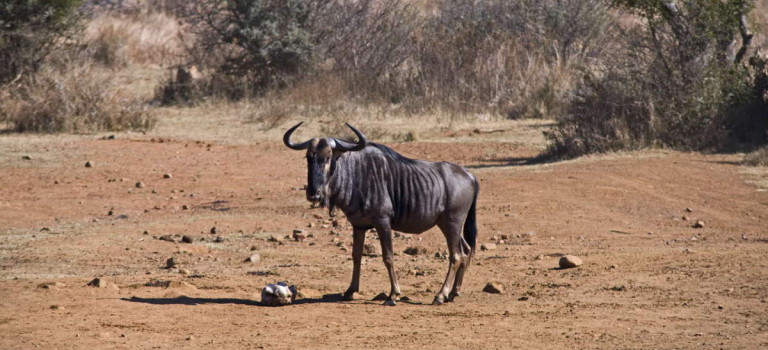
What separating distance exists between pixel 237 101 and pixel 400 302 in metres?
16.6

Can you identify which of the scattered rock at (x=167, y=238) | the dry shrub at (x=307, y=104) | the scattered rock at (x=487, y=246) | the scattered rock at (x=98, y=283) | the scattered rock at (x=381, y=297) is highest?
the dry shrub at (x=307, y=104)

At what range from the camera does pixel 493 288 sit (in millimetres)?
9352

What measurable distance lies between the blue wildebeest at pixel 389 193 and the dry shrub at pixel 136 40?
1588 centimetres

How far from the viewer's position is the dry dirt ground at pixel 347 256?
25.5 feet

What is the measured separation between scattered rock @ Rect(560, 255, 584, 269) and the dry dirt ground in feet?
0.48

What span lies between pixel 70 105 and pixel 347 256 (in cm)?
1065

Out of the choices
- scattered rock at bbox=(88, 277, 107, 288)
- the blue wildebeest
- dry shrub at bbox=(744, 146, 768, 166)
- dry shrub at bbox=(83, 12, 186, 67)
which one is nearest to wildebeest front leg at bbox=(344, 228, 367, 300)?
the blue wildebeest

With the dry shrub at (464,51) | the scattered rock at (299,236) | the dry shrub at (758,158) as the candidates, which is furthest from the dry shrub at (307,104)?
the scattered rock at (299,236)

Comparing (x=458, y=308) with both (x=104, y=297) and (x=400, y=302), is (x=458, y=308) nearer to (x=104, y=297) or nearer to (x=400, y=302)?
(x=400, y=302)

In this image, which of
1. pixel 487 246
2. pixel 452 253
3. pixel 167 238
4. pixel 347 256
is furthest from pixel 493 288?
pixel 167 238

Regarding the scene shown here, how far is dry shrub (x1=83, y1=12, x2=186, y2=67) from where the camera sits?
29812mm

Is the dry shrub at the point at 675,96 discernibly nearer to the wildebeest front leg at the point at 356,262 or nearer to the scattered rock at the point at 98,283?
the wildebeest front leg at the point at 356,262

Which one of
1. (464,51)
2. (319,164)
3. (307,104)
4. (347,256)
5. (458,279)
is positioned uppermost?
(464,51)

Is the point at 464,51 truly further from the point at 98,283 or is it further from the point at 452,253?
the point at 98,283
